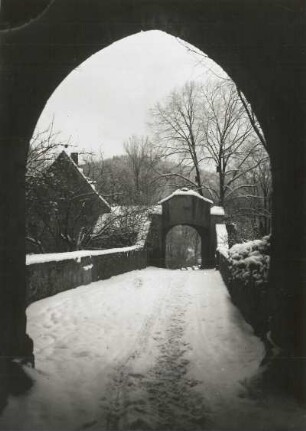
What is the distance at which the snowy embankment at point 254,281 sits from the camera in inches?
261

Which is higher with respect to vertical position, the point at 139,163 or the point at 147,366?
the point at 139,163

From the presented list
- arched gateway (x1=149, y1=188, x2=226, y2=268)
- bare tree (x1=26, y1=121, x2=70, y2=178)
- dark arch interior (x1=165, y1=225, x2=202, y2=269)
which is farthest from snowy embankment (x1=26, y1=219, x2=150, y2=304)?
dark arch interior (x1=165, y1=225, x2=202, y2=269)

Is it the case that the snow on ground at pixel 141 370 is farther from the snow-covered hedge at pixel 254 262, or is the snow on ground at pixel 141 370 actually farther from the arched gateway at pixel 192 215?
the arched gateway at pixel 192 215

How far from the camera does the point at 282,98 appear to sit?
16.5 feet

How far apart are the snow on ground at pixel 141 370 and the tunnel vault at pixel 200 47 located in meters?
0.79

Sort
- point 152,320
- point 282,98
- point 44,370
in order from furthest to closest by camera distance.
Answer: point 152,320 → point 44,370 → point 282,98

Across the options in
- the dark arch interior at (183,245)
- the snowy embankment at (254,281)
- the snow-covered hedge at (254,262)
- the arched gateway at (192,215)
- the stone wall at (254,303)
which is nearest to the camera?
the stone wall at (254,303)

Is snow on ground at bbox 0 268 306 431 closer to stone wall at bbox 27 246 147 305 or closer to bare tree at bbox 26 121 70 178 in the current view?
stone wall at bbox 27 246 147 305

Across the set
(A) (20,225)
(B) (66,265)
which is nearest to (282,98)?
(A) (20,225)

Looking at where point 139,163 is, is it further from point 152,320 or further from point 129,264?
point 152,320

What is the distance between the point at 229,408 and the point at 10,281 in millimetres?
2794

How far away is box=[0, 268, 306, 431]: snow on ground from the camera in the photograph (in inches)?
174

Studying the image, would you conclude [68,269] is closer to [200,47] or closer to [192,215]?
[200,47]

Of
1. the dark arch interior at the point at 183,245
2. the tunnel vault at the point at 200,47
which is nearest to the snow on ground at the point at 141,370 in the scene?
the tunnel vault at the point at 200,47
